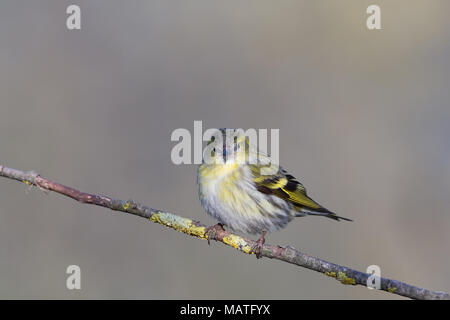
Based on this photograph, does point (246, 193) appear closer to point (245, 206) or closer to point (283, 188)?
point (245, 206)

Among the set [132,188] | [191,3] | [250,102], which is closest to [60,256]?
[132,188]

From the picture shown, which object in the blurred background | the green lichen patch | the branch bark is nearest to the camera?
the branch bark

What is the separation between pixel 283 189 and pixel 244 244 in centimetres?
160

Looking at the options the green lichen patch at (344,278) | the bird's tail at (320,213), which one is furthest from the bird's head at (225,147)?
the green lichen patch at (344,278)

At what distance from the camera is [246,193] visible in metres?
4.96

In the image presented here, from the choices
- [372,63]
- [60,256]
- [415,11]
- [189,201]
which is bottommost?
[60,256]

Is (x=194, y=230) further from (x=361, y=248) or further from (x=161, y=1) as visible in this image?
(x=161, y=1)

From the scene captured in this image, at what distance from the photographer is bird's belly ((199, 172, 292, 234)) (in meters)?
4.77

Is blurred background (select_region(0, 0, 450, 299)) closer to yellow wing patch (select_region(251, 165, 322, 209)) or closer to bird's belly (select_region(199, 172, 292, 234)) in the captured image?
yellow wing patch (select_region(251, 165, 322, 209))

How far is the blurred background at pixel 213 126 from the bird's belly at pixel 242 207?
247cm

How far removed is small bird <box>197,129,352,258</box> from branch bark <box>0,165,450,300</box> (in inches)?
41.2

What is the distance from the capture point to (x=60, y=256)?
7332 millimetres

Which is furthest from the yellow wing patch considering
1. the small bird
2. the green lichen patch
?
the green lichen patch

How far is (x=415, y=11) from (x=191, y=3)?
13.5 feet
